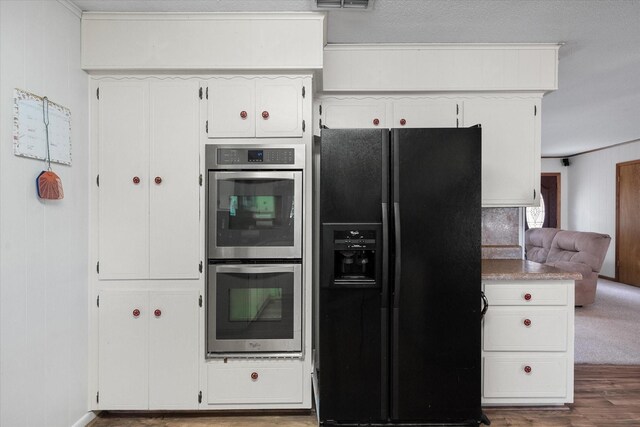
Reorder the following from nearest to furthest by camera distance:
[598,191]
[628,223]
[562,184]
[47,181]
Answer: [47,181]
[628,223]
[598,191]
[562,184]

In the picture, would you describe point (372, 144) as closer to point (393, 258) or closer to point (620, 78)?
point (393, 258)

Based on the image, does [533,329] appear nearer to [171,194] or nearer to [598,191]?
[171,194]

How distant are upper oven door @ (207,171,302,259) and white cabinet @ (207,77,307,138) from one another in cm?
28

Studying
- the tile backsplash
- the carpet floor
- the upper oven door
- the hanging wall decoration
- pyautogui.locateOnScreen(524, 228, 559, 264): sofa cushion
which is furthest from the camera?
pyautogui.locateOnScreen(524, 228, 559, 264): sofa cushion

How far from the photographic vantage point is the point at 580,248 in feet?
16.9

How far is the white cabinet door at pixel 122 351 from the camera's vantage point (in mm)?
2312

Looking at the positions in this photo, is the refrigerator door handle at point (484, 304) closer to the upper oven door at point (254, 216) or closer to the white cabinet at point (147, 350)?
the upper oven door at point (254, 216)

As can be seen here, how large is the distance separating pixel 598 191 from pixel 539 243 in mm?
2419

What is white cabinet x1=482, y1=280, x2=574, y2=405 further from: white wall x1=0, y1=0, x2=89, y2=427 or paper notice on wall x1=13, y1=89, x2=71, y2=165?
paper notice on wall x1=13, y1=89, x2=71, y2=165

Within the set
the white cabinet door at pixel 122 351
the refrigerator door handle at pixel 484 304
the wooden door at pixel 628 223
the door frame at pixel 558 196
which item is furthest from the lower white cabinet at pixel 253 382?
the door frame at pixel 558 196

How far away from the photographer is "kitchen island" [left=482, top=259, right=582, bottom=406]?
7.80ft

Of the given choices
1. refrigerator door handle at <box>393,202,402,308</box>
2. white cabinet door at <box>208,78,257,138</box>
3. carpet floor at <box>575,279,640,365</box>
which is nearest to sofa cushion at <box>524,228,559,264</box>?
carpet floor at <box>575,279,640,365</box>

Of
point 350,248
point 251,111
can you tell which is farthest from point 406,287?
point 251,111

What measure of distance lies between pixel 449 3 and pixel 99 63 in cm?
208
